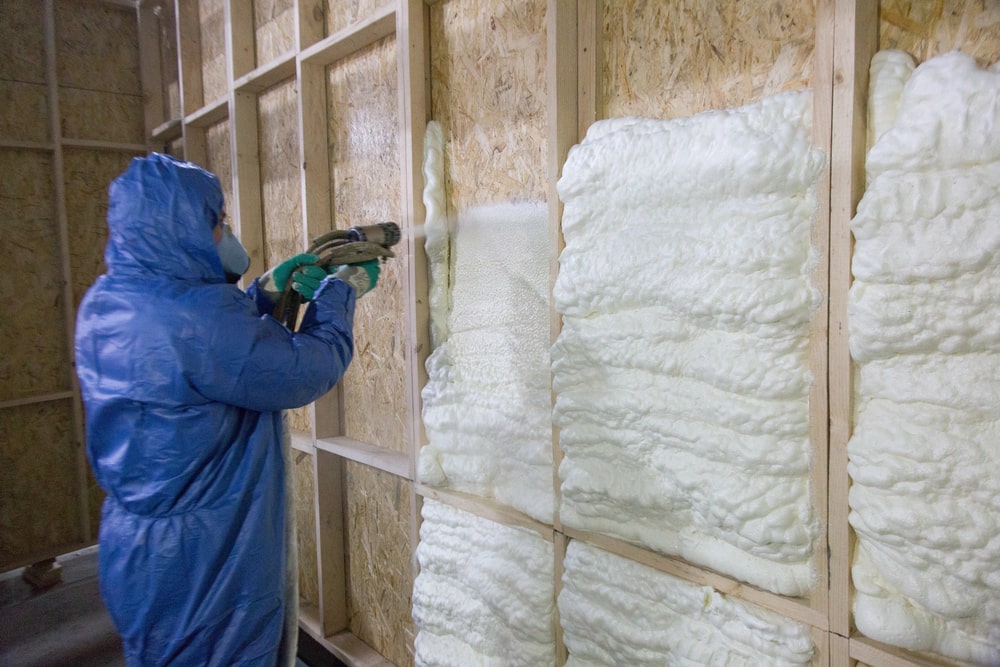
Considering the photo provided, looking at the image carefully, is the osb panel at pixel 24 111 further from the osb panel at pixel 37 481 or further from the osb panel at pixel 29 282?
the osb panel at pixel 37 481

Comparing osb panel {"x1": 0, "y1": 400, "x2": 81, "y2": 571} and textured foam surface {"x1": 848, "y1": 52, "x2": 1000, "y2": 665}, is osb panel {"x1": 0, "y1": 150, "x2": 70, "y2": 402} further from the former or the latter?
textured foam surface {"x1": 848, "y1": 52, "x2": 1000, "y2": 665}

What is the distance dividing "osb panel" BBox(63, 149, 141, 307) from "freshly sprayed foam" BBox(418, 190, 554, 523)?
247cm

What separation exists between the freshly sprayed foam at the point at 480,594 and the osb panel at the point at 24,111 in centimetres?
285

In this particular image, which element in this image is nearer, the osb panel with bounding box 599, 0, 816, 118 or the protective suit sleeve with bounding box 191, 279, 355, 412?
the osb panel with bounding box 599, 0, 816, 118

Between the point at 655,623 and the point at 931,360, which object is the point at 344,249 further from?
the point at 931,360

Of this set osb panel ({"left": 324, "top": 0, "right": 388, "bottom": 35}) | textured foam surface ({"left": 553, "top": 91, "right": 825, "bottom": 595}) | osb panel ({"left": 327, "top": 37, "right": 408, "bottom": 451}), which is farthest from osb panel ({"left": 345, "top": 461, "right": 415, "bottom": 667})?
osb panel ({"left": 324, "top": 0, "right": 388, "bottom": 35})

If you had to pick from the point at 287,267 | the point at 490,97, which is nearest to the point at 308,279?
the point at 287,267

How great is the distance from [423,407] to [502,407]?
291 millimetres

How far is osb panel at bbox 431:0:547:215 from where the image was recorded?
148cm

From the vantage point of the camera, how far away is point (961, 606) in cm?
88

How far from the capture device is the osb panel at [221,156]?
275 centimetres

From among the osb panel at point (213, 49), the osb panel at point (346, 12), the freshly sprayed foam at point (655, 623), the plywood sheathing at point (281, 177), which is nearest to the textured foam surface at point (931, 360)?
the freshly sprayed foam at point (655, 623)

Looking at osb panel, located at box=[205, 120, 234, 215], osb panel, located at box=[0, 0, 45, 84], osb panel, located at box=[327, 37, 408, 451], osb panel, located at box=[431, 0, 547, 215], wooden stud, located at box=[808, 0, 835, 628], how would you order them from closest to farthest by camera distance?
wooden stud, located at box=[808, 0, 835, 628]
osb panel, located at box=[431, 0, 547, 215]
osb panel, located at box=[327, 37, 408, 451]
osb panel, located at box=[205, 120, 234, 215]
osb panel, located at box=[0, 0, 45, 84]

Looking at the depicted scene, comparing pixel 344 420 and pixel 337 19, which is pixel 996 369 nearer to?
pixel 344 420
